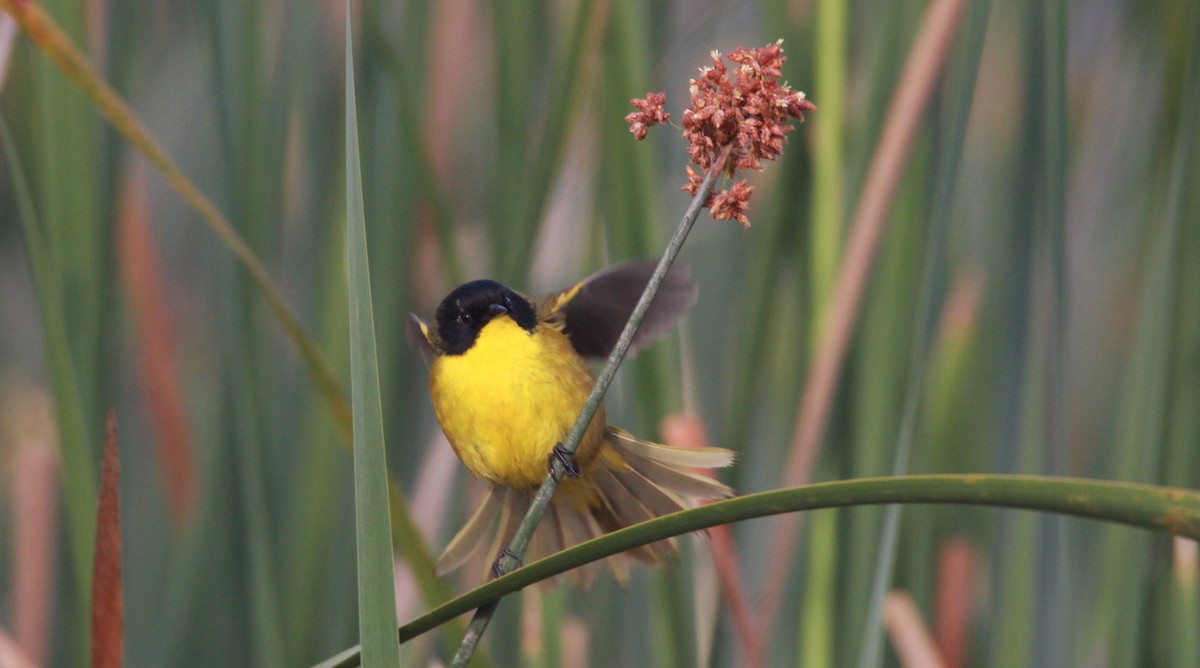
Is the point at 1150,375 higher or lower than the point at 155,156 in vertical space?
lower

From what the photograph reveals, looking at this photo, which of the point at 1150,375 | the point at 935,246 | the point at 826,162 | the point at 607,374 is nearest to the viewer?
the point at 607,374

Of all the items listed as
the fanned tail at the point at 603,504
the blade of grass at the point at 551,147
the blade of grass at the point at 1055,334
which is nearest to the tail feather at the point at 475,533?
the fanned tail at the point at 603,504

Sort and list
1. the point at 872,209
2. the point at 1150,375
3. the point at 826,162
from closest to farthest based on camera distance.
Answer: the point at 1150,375, the point at 826,162, the point at 872,209

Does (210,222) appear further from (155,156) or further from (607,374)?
(607,374)

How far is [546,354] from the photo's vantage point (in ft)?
4.05

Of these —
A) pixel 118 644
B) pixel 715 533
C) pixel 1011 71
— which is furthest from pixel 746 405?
pixel 1011 71

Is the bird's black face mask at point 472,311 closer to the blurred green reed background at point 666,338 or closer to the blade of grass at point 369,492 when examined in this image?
the blurred green reed background at point 666,338

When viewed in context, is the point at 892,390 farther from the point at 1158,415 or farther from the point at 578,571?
the point at 578,571

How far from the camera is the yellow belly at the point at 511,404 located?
1.17 meters

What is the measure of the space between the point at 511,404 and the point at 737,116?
0.50 metres

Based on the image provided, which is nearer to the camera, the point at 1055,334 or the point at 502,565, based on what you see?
the point at 502,565

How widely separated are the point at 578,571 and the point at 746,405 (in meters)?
0.29

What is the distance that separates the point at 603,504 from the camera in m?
1.28

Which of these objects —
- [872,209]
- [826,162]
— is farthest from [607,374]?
[872,209]
